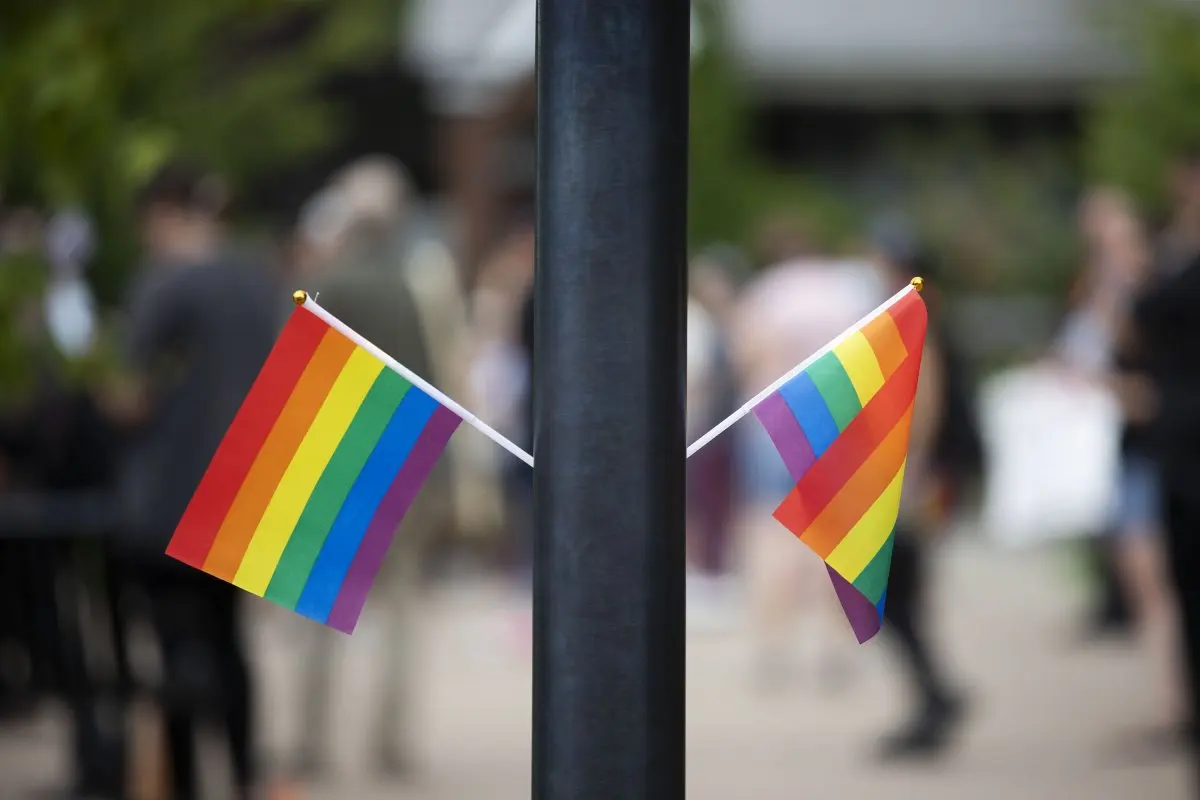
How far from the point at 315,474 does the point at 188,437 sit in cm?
296

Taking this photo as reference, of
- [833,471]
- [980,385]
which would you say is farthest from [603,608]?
[980,385]

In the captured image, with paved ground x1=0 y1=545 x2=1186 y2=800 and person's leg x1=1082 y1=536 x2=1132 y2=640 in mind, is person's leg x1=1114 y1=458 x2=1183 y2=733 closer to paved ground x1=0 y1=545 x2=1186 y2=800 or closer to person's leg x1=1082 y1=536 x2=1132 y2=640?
paved ground x1=0 y1=545 x2=1186 y2=800

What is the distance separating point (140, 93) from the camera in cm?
770

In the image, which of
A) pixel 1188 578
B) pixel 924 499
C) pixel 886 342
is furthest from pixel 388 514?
pixel 924 499

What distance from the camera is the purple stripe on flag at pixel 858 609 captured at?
Answer: 112 inches

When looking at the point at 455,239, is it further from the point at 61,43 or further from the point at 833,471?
the point at 833,471

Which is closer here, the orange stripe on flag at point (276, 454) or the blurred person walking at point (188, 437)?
the orange stripe on flag at point (276, 454)

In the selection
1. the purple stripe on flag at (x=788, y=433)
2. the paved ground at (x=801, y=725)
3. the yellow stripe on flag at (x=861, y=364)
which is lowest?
the paved ground at (x=801, y=725)

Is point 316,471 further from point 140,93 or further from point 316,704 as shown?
point 140,93

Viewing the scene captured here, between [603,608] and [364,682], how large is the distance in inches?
256

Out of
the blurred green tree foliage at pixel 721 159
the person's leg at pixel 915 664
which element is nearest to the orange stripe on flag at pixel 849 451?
the person's leg at pixel 915 664

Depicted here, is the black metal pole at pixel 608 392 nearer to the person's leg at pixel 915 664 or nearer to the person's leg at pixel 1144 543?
the person's leg at pixel 915 664

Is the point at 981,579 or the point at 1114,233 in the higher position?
the point at 1114,233

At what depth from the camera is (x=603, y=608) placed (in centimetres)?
243
